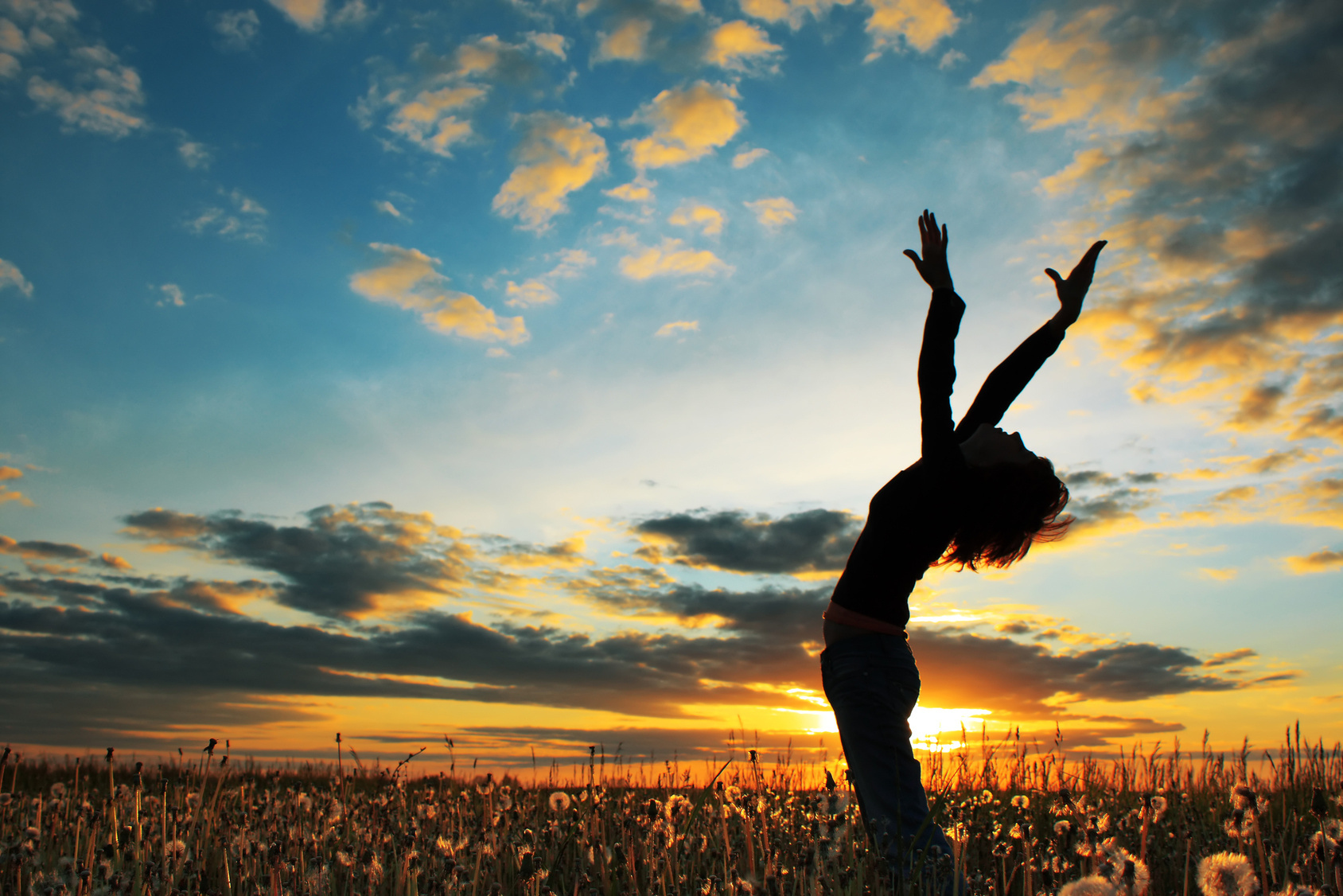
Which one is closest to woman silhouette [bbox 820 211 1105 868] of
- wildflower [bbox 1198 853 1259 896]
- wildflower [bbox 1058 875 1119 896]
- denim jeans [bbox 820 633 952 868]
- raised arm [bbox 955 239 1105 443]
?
denim jeans [bbox 820 633 952 868]

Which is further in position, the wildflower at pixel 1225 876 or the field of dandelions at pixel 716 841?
the field of dandelions at pixel 716 841

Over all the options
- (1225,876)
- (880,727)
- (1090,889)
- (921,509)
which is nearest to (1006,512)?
(921,509)

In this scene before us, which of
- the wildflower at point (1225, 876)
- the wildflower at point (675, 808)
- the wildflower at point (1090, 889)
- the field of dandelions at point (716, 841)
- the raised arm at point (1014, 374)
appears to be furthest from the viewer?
the wildflower at point (675, 808)

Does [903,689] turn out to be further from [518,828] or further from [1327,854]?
[518,828]

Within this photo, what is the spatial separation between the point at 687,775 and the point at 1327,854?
8022 mm

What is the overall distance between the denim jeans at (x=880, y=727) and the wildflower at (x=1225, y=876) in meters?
1.65

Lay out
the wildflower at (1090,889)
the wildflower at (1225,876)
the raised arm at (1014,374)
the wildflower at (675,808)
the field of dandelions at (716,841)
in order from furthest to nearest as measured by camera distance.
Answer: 1. the wildflower at (675,808)
2. the raised arm at (1014,374)
3. the field of dandelions at (716,841)
4. the wildflower at (1225,876)
5. the wildflower at (1090,889)

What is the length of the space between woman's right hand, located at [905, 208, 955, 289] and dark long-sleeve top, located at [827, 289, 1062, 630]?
0.17m

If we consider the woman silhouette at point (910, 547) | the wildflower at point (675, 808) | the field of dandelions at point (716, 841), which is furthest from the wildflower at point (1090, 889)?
the wildflower at point (675, 808)

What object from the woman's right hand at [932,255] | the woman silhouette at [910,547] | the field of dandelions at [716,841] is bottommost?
the field of dandelions at [716,841]

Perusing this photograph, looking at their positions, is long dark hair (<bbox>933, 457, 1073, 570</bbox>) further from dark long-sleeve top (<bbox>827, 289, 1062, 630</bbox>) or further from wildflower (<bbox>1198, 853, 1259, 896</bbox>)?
wildflower (<bbox>1198, 853, 1259, 896</bbox>)

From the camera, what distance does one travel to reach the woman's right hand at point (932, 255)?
192 inches

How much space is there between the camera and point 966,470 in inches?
178

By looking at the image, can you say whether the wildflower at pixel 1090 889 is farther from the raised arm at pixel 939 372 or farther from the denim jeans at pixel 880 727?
the raised arm at pixel 939 372
